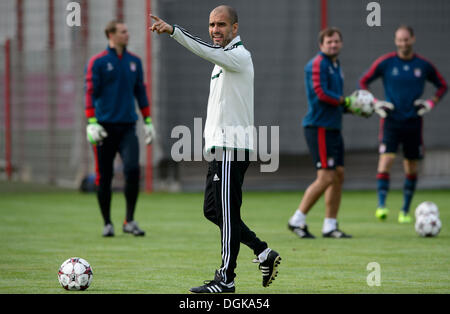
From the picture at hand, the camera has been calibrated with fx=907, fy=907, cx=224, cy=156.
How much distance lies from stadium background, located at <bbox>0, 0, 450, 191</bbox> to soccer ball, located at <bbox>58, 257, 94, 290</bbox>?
33.1 ft

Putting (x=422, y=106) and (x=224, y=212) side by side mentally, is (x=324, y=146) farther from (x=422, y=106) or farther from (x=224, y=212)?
(x=224, y=212)

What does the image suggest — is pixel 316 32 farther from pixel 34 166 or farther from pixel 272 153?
pixel 34 166

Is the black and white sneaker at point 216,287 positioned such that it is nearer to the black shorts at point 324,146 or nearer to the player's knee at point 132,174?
the black shorts at point 324,146

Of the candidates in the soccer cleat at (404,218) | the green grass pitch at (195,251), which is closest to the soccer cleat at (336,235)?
the green grass pitch at (195,251)

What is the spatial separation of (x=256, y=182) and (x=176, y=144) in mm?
1761

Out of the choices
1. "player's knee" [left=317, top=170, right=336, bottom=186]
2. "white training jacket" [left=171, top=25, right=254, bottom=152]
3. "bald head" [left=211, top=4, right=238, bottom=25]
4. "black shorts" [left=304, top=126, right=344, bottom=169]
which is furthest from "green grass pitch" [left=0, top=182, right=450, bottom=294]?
"bald head" [left=211, top=4, right=238, bottom=25]

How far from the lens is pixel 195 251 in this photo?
8336 millimetres

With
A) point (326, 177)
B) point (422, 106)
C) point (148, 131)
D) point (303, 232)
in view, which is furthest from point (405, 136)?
point (148, 131)

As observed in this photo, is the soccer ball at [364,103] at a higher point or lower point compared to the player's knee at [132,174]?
higher

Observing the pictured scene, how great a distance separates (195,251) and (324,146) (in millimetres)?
1924

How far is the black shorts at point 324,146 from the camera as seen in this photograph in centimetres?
938

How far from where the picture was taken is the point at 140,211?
512 inches

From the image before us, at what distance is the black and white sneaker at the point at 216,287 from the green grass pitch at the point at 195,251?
0.32 feet

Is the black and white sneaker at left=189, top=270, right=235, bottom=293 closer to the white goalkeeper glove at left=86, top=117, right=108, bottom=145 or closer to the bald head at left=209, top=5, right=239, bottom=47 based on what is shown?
Answer: the bald head at left=209, top=5, right=239, bottom=47
